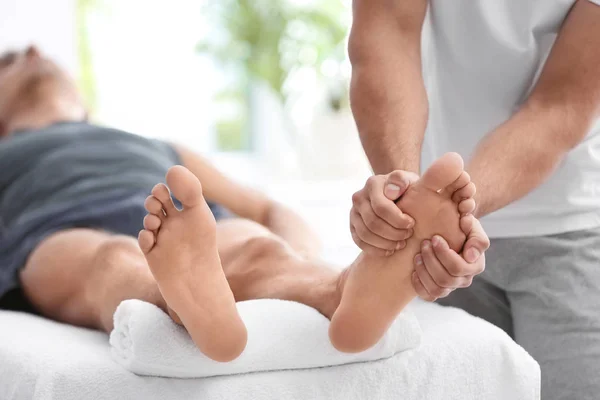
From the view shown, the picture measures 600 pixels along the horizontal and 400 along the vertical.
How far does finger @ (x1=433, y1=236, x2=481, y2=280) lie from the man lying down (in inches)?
0.8

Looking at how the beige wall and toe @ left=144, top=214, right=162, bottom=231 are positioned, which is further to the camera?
the beige wall

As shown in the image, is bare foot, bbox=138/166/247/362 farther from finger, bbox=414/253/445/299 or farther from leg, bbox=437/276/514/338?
leg, bbox=437/276/514/338

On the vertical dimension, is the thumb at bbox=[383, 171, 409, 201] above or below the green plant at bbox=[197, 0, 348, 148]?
above

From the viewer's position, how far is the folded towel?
1.11 metres

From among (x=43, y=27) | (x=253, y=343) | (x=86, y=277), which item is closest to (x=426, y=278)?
(x=253, y=343)

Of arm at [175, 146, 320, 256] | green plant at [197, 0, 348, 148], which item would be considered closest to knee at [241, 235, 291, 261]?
arm at [175, 146, 320, 256]

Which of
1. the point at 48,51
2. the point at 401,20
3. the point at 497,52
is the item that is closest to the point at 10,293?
the point at 401,20

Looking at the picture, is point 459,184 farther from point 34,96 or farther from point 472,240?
point 34,96

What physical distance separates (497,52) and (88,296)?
34.3 inches

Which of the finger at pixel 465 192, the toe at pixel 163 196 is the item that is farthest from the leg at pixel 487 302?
the toe at pixel 163 196

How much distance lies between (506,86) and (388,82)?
0.87 ft

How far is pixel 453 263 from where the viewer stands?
98cm

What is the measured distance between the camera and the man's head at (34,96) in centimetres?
232

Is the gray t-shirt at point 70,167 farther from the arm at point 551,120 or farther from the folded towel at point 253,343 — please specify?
the arm at point 551,120
